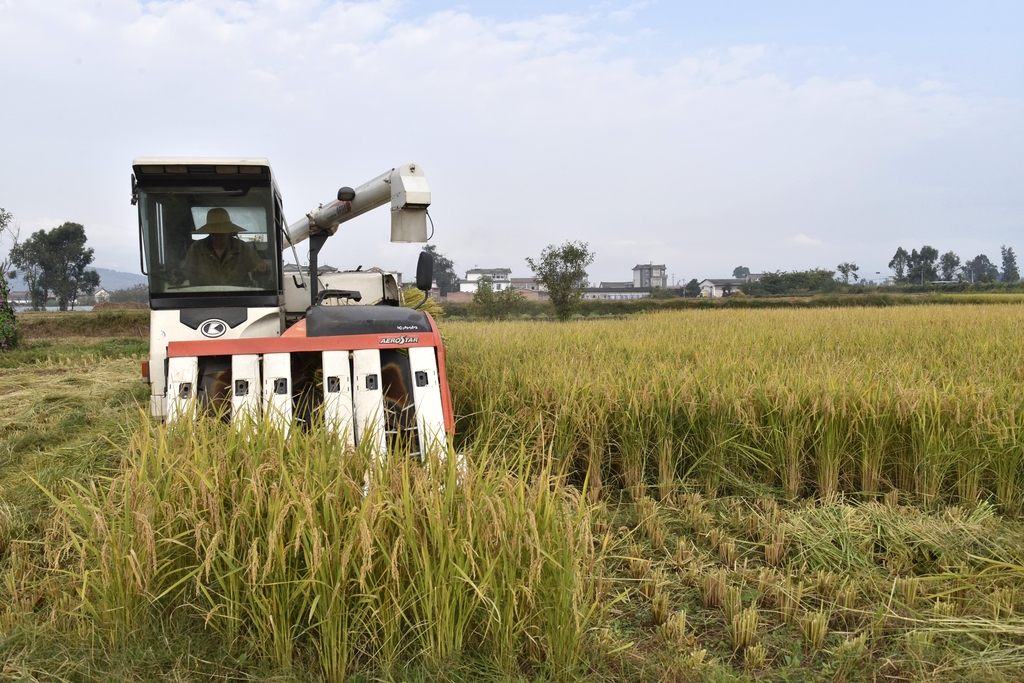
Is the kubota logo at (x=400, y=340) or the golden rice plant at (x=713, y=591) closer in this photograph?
the golden rice plant at (x=713, y=591)

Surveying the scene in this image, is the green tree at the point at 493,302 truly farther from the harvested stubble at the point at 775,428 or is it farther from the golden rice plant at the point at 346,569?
the golden rice plant at the point at 346,569

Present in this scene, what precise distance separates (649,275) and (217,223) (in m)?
98.2

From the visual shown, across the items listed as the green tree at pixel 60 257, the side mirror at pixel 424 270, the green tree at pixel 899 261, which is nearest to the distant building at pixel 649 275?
the green tree at pixel 899 261

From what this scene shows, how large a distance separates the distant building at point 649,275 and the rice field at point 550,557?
96.5 m

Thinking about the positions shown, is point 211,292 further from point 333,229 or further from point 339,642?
point 339,642

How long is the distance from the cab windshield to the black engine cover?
2.15 feet

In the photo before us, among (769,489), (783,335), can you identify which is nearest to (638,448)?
(769,489)

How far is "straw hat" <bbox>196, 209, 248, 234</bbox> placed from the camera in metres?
4.39

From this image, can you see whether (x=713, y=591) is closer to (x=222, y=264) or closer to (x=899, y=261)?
(x=222, y=264)

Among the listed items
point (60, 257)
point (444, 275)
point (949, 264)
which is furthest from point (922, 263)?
point (60, 257)

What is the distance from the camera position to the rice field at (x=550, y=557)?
2084mm

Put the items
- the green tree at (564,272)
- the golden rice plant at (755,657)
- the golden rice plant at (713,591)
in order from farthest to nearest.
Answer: the green tree at (564,272) → the golden rice plant at (713,591) → the golden rice plant at (755,657)

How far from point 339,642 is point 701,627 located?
1.43 m

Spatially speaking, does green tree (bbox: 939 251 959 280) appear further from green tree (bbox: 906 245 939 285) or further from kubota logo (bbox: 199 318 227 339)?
kubota logo (bbox: 199 318 227 339)
